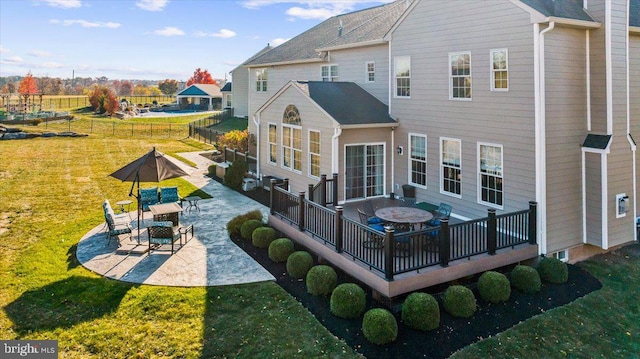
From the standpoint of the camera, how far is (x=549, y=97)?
34.9 feet

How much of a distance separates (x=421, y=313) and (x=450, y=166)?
638cm

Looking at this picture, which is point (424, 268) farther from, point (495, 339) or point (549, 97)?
point (549, 97)

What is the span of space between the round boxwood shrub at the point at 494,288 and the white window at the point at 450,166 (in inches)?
164

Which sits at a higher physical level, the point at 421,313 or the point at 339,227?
the point at 339,227

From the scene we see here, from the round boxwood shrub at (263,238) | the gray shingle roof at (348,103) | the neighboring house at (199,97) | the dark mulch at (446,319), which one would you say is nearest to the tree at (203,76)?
the neighboring house at (199,97)

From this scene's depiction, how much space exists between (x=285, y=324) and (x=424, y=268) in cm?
324

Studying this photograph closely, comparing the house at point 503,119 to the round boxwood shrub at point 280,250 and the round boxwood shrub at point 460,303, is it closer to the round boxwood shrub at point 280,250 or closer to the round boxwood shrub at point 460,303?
the round boxwood shrub at point 460,303

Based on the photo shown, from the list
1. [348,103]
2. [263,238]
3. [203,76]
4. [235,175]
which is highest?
[203,76]

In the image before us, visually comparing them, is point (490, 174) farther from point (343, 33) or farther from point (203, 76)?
point (203, 76)

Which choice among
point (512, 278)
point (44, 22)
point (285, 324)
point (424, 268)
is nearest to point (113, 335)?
point (285, 324)

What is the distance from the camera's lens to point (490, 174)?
469 inches

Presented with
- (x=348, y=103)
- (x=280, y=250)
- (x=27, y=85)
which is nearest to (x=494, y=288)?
(x=280, y=250)

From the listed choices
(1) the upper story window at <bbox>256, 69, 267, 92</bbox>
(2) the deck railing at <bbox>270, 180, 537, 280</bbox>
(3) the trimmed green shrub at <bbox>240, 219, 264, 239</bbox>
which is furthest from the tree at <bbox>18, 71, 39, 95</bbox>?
(2) the deck railing at <bbox>270, 180, 537, 280</bbox>

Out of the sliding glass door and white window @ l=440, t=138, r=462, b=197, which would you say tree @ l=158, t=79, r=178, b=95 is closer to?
the sliding glass door
